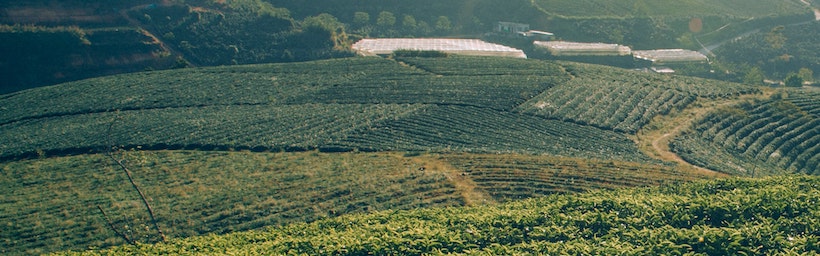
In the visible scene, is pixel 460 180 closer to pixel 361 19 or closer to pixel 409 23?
pixel 409 23

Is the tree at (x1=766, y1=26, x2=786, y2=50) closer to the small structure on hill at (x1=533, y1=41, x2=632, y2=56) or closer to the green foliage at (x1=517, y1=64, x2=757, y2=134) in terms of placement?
the small structure on hill at (x1=533, y1=41, x2=632, y2=56)

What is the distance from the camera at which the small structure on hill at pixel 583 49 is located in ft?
328

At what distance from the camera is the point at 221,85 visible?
76688 millimetres

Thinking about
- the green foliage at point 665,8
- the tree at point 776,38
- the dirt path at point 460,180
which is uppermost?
the green foliage at point 665,8

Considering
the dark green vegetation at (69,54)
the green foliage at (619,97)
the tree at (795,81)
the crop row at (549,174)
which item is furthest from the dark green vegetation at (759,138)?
the dark green vegetation at (69,54)

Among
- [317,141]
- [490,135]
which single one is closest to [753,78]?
[490,135]

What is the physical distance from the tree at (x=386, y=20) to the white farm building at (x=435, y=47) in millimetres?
8057

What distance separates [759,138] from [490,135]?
25523 mm

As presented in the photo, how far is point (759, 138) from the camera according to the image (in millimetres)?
62188

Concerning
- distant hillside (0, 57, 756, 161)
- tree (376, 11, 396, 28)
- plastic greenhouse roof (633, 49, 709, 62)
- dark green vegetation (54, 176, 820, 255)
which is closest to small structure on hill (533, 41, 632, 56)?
plastic greenhouse roof (633, 49, 709, 62)

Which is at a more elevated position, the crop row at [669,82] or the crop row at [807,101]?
the crop row at [807,101]

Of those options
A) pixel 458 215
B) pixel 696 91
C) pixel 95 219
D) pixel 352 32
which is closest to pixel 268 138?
pixel 95 219

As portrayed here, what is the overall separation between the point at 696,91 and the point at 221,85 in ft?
177

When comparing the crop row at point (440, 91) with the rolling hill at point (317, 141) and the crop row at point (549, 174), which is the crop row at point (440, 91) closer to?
the rolling hill at point (317, 141)
